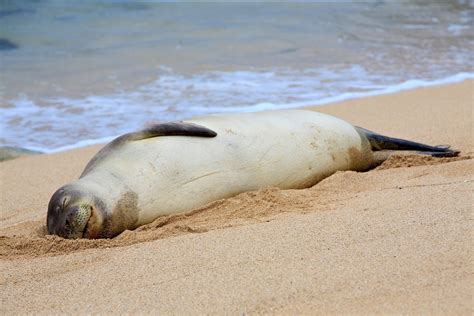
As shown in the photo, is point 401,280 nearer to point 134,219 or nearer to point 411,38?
point 134,219

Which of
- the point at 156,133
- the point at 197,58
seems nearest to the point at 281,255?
the point at 156,133

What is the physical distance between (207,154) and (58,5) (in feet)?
37.6

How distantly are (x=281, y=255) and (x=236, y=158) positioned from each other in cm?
115

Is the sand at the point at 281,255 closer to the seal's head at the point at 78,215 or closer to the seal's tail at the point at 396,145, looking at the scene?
the seal's head at the point at 78,215

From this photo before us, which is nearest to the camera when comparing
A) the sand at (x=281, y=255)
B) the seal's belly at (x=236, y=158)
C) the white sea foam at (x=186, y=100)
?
the sand at (x=281, y=255)

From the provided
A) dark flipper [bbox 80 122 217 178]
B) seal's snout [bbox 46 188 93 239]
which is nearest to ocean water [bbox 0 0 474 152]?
dark flipper [bbox 80 122 217 178]

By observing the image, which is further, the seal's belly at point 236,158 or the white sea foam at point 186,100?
the white sea foam at point 186,100

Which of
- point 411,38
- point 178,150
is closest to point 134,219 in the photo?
point 178,150

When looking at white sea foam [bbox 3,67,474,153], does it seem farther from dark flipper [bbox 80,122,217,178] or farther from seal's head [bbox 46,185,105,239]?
seal's head [bbox 46,185,105,239]

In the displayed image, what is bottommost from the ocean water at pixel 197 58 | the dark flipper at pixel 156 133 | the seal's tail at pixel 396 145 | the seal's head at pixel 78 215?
the ocean water at pixel 197 58

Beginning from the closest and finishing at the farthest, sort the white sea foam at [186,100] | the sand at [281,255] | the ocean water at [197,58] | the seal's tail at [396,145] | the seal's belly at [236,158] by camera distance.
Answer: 1. the sand at [281,255]
2. the seal's belly at [236,158]
3. the seal's tail at [396,145]
4. the white sea foam at [186,100]
5. the ocean water at [197,58]

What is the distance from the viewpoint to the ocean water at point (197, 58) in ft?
23.8

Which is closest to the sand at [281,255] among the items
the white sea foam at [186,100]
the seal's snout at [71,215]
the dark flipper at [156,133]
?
the seal's snout at [71,215]

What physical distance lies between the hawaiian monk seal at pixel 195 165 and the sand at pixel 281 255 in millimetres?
99
